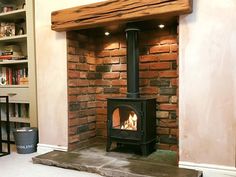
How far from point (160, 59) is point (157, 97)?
1.59 feet

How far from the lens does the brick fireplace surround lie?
119 inches

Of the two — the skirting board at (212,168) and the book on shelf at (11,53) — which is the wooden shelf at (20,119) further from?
the skirting board at (212,168)

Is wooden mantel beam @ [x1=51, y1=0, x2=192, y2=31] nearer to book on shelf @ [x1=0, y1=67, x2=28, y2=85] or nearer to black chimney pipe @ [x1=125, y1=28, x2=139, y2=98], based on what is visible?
black chimney pipe @ [x1=125, y1=28, x2=139, y2=98]

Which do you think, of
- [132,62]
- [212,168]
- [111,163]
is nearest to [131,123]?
[111,163]

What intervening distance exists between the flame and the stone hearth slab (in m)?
0.32

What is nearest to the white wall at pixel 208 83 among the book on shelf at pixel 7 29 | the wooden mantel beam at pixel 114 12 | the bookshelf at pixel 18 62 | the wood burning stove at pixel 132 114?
the wooden mantel beam at pixel 114 12

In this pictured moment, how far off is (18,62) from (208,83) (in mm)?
2633

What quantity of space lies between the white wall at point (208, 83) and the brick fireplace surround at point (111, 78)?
50 centimetres

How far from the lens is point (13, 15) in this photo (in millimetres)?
3602

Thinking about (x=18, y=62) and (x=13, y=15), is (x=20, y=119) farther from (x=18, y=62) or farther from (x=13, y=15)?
(x=13, y=15)

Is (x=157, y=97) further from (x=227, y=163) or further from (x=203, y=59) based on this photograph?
(x=227, y=163)

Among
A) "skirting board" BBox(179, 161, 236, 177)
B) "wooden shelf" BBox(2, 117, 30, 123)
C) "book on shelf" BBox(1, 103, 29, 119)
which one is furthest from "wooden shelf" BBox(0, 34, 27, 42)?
"skirting board" BBox(179, 161, 236, 177)

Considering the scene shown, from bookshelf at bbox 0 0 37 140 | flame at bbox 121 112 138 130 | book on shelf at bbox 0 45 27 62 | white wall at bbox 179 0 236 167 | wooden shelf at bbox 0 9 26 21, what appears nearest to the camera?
white wall at bbox 179 0 236 167

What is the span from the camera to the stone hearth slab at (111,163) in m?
2.20
